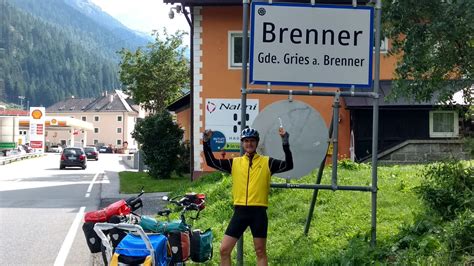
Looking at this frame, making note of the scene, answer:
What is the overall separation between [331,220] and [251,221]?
3.24 m

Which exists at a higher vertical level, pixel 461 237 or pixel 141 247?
pixel 461 237

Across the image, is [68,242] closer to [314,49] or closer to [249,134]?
[249,134]

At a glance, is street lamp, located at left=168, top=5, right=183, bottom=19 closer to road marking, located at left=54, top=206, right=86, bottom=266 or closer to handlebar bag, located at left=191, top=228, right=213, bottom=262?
road marking, located at left=54, top=206, right=86, bottom=266

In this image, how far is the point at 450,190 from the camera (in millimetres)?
7367

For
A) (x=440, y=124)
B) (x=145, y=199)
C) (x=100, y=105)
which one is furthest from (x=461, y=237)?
(x=100, y=105)

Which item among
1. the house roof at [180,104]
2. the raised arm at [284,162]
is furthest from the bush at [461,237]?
the house roof at [180,104]

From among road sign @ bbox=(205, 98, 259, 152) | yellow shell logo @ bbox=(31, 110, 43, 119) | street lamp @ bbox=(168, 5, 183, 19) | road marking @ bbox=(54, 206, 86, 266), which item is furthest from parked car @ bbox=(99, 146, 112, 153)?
road marking @ bbox=(54, 206, 86, 266)

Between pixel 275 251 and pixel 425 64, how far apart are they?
10.0ft

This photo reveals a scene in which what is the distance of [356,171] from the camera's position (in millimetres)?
14898

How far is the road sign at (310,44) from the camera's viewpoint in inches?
273

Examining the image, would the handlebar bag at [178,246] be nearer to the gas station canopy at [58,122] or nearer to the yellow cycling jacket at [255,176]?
the yellow cycling jacket at [255,176]

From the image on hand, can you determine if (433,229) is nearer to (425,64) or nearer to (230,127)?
(425,64)

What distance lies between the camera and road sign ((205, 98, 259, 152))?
2012 cm

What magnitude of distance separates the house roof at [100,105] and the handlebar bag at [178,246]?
12728 cm
